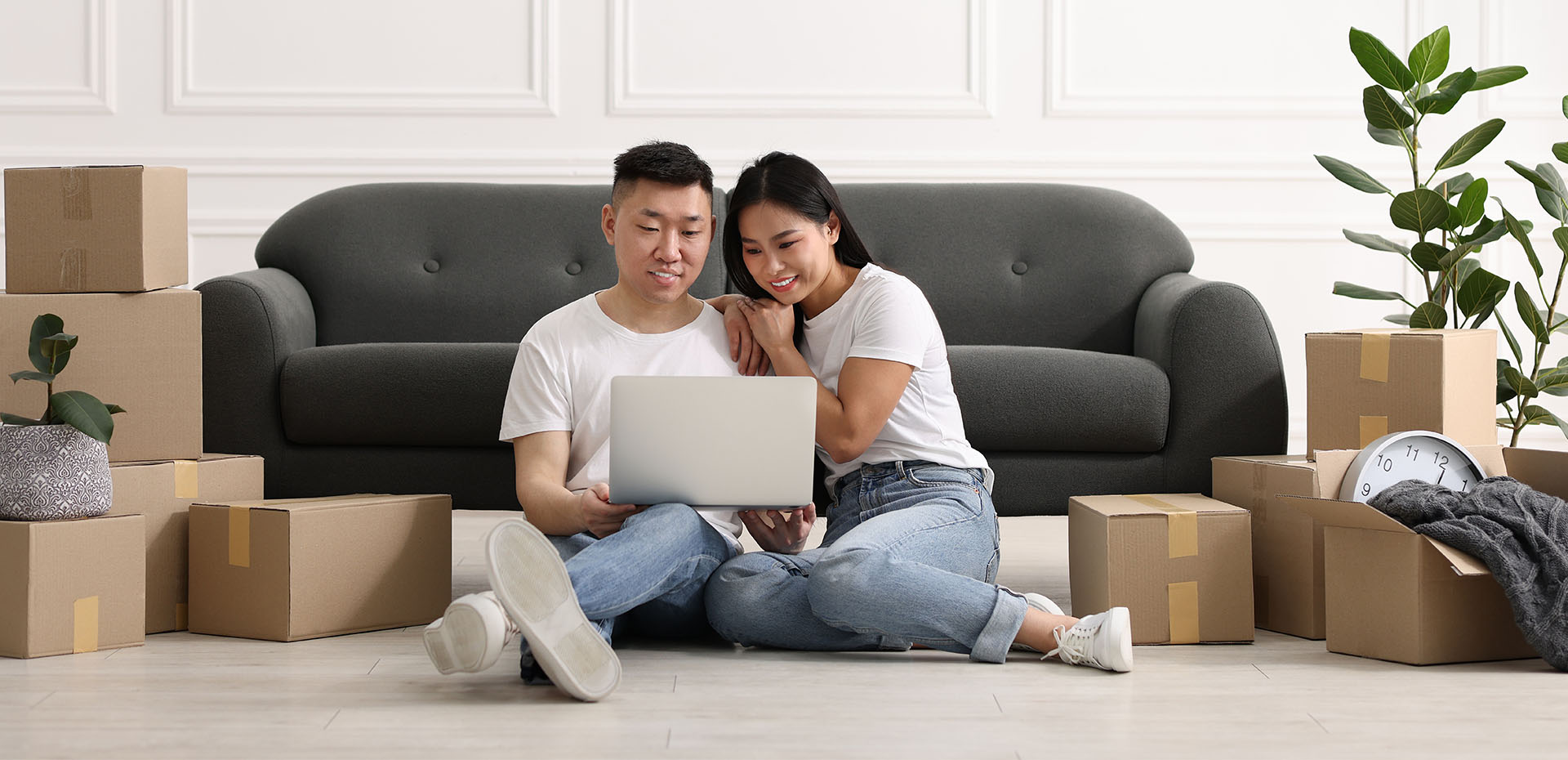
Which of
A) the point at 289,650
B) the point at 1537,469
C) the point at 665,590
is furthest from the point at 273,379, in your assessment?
the point at 1537,469

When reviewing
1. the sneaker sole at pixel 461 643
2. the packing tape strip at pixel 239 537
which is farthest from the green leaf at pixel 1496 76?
the packing tape strip at pixel 239 537

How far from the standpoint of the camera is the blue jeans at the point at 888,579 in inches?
63.0

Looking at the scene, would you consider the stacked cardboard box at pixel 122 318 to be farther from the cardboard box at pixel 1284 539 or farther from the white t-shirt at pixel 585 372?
the cardboard box at pixel 1284 539

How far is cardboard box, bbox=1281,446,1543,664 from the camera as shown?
163cm

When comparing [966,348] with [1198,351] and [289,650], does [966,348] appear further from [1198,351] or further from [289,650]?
[289,650]

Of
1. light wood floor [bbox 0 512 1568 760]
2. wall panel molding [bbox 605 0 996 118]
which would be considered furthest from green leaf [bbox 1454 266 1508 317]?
wall panel molding [bbox 605 0 996 118]

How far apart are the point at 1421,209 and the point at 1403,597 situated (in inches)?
33.5

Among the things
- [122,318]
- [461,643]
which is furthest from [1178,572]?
[122,318]

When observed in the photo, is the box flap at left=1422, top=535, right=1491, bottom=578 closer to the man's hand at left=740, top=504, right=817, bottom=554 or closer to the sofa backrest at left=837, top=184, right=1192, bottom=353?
the man's hand at left=740, top=504, right=817, bottom=554

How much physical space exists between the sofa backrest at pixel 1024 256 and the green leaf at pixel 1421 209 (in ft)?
2.12

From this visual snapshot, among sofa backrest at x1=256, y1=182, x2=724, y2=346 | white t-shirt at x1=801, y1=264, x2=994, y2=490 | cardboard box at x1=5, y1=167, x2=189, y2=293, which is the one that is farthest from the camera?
sofa backrest at x1=256, y1=182, x2=724, y2=346

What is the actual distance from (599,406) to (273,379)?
31.8 inches

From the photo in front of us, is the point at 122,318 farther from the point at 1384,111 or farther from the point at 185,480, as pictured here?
the point at 1384,111

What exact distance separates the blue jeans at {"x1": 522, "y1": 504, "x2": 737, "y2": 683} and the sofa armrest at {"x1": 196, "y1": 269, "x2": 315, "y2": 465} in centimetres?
79
